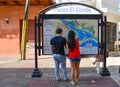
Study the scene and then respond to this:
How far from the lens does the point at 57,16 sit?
13.0 metres

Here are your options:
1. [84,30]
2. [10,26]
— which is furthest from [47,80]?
[10,26]

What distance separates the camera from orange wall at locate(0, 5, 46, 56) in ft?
81.3

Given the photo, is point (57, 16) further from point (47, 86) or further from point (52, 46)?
point (47, 86)

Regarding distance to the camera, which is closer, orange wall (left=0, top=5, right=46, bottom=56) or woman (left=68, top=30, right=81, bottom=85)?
woman (left=68, top=30, right=81, bottom=85)

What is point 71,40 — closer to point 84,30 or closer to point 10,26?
point 84,30

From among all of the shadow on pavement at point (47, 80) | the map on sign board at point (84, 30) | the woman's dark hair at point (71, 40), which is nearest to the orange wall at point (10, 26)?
the shadow on pavement at point (47, 80)

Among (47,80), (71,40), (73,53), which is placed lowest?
(47,80)

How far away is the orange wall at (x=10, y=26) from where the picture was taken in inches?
976

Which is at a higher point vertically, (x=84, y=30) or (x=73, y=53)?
(x=84, y=30)

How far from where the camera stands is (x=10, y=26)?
24859 mm

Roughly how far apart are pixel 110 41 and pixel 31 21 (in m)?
12.4

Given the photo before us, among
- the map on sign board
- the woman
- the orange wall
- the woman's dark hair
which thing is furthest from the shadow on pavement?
the orange wall

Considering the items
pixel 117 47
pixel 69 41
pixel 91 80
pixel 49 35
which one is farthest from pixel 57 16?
pixel 117 47

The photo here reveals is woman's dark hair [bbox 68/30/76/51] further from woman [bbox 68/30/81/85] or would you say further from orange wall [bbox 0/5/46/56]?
orange wall [bbox 0/5/46/56]
